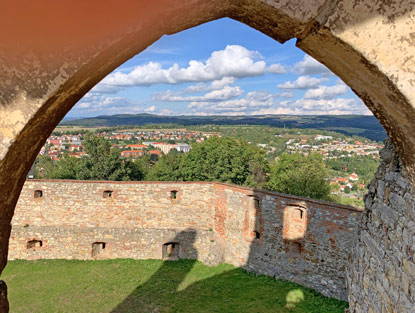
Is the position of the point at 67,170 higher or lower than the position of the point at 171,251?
higher

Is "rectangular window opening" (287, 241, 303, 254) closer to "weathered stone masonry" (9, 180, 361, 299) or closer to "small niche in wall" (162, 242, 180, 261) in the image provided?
"weathered stone masonry" (9, 180, 361, 299)

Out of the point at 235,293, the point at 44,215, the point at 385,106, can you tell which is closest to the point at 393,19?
the point at 385,106

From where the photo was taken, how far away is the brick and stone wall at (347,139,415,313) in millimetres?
2248

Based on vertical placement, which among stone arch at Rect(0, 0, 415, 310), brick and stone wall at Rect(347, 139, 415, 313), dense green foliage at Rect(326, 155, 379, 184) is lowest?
dense green foliage at Rect(326, 155, 379, 184)

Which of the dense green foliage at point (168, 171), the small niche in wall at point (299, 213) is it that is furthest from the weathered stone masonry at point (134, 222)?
the dense green foliage at point (168, 171)

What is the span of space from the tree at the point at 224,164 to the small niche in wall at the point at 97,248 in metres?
12.8

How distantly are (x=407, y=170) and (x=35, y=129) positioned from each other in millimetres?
2450

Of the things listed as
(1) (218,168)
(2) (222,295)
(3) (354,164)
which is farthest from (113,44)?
(3) (354,164)

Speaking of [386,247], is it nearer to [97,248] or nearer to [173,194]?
[173,194]

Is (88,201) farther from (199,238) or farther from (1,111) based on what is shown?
(1,111)

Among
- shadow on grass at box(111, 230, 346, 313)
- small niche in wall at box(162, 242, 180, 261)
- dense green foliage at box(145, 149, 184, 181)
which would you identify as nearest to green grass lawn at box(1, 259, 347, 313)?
A: shadow on grass at box(111, 230, 346, 313)

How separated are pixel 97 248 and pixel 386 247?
13.7 m

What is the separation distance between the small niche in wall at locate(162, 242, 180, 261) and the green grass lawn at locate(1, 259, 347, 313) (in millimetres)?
406

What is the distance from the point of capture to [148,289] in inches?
458
